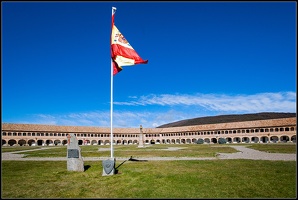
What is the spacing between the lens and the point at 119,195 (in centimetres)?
758

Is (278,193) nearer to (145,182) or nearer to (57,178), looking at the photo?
(145,182)

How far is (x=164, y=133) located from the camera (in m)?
90.7

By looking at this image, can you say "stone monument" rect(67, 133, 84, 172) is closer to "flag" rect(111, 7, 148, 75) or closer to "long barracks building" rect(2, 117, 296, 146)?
"flag" rect(111, 7, 148, 75)

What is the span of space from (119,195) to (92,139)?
77066 mm

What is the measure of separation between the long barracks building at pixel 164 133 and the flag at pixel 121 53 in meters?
52.4

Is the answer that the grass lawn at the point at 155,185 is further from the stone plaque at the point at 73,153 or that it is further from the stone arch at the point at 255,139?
the stone arch at the point at 255,139

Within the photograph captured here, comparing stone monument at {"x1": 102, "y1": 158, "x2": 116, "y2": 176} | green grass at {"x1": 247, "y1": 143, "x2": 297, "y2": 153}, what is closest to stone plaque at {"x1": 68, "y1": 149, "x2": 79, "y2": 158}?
stone monument at {"x1": 102, "y1": 158, "x2": 116, "y2": 176}

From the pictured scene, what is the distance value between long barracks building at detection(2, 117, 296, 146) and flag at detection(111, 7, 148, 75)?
52388mm

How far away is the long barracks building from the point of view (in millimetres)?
65562

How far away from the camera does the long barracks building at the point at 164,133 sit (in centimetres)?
6556

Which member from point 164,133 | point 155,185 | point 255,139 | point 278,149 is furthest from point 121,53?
point 164,133

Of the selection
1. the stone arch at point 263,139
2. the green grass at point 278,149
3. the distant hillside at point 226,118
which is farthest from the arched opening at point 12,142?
the distant hillside at point 226,118

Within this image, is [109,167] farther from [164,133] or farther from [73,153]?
[164,133]

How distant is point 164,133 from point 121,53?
79.8 m
